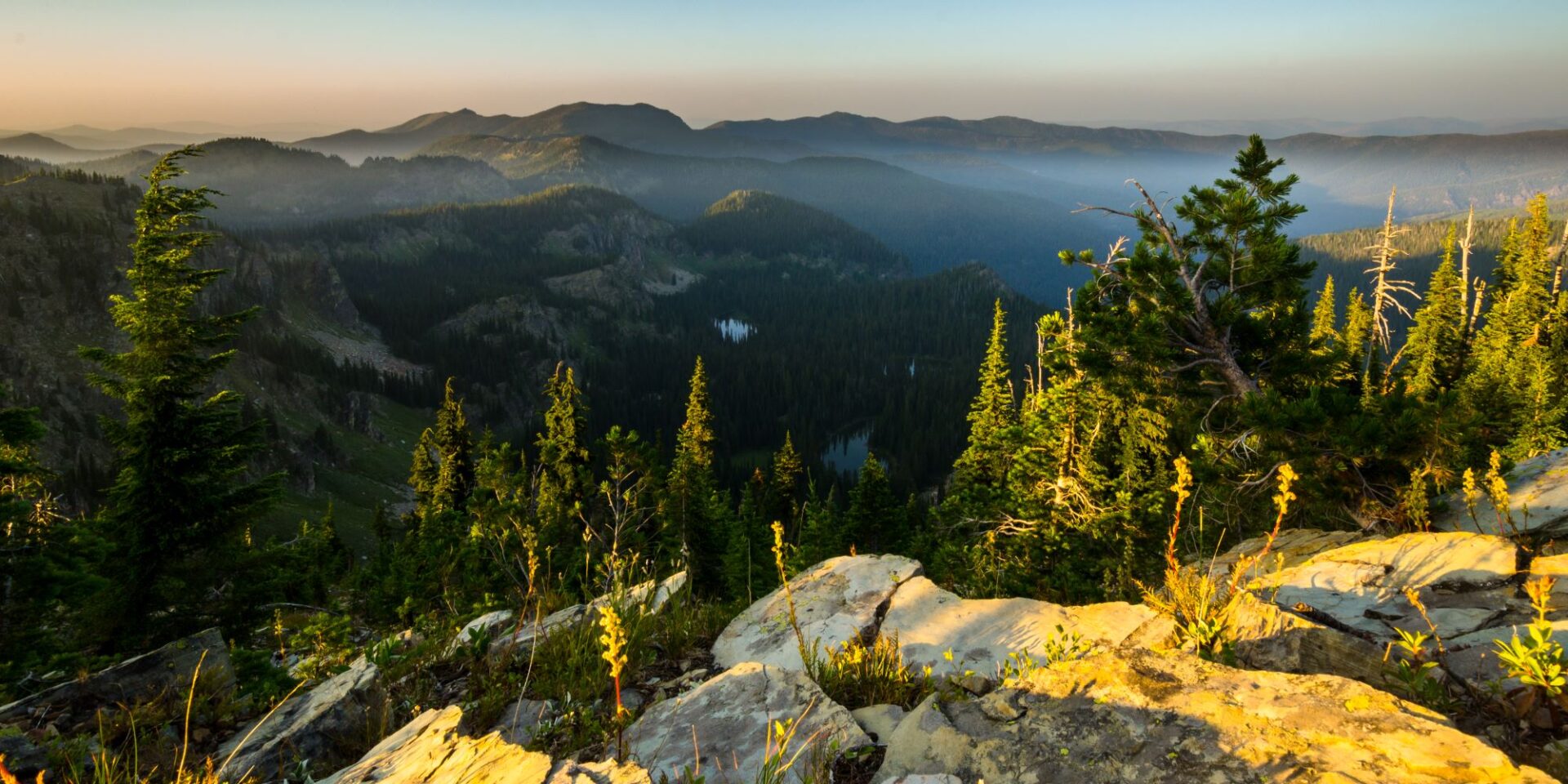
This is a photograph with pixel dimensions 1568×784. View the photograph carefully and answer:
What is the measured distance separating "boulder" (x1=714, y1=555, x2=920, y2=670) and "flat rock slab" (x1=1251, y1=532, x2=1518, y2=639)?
365 centimetres

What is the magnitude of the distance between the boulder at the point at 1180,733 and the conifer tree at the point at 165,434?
17329mm

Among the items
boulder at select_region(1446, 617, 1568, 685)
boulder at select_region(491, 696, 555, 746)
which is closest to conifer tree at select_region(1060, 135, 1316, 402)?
boulder at select_region(1446, 617, 1568, 685)

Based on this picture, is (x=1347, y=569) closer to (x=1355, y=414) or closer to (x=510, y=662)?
(x=1355, y=414)

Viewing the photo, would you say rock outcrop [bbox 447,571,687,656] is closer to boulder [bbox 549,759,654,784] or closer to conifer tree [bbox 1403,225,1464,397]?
boulder [bbox 549,759,654,784]

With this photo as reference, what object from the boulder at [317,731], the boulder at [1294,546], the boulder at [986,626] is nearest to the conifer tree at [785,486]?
the boulder at [1294,546]

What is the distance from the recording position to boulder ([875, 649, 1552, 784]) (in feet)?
10.4

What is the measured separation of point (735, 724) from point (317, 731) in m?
3.57

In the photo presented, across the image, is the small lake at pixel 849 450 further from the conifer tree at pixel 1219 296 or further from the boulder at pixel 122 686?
the boulder at pixel 122 686

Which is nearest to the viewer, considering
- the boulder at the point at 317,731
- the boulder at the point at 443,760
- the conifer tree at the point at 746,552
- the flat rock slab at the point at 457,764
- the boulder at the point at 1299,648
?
the flat rock slab at the point at 457,764

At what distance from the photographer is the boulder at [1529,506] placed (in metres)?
8.69

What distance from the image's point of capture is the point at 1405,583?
257 inches

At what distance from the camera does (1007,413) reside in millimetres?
32125

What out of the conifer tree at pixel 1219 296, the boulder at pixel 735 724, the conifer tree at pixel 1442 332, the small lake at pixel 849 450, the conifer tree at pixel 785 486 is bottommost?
the small lake at pixel 849 450

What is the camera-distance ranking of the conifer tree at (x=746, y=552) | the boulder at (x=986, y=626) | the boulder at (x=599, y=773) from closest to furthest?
the boulder at (x=599, y=773), the boulder at (x=986, y=626), the conifer tree at (x=746, y=552)
